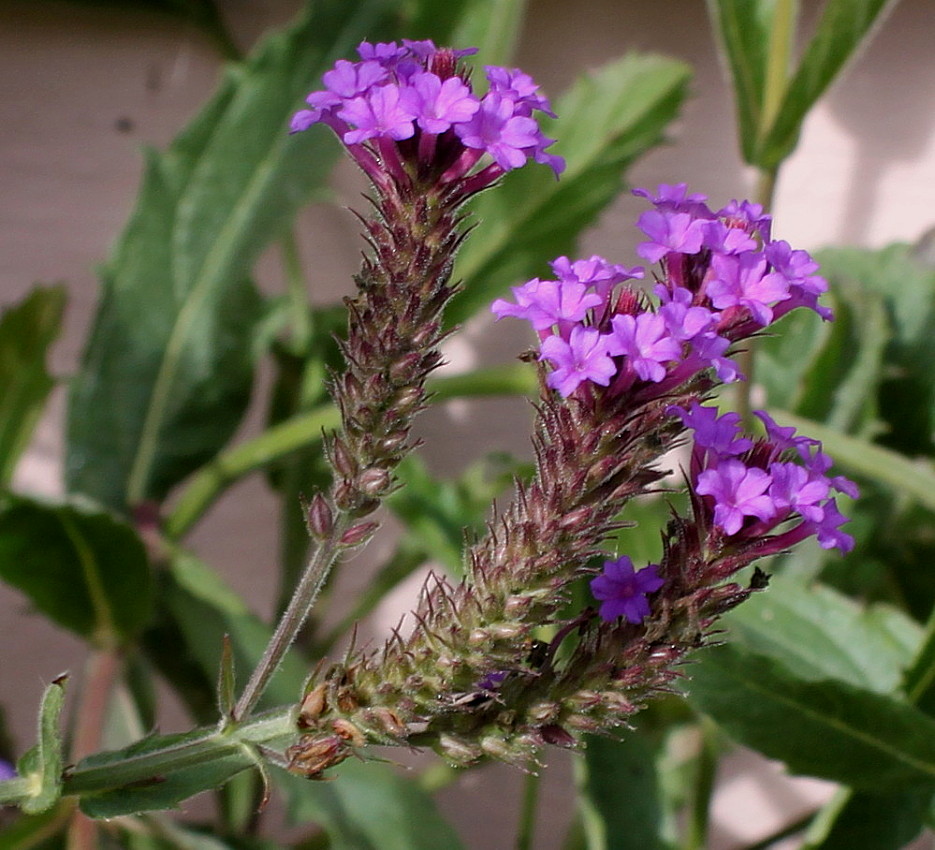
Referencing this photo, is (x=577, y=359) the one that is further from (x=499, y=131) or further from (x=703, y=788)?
(x=703, y=788)

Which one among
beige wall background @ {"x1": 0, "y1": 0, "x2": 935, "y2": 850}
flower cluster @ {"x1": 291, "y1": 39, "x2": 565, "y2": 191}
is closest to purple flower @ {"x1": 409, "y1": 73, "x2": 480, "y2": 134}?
flower cluster @ {"x1": 291, "y1": 39, "x2": 565, "y2": 191}

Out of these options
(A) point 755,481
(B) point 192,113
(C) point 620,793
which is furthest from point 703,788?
(B) point 192,113

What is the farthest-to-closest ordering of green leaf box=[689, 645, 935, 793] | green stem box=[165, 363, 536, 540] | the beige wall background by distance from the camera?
1. the beige wall background
2. green stem box=[165, 363, 536, 540]
3. green leaf box=[689, 645, 935, 793]

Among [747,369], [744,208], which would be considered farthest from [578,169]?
[744,208]

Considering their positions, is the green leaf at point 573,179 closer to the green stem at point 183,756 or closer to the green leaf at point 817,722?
the green leaf at point 817,722

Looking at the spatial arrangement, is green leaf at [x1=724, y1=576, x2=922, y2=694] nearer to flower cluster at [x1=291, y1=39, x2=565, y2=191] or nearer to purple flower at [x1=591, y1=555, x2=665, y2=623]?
purple flower at [x1=591, y1=555, x2=665, y2=623]

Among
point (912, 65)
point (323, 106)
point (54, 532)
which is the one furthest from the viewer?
point (912, 65)

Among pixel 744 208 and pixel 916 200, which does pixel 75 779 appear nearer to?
pixel 744 208
